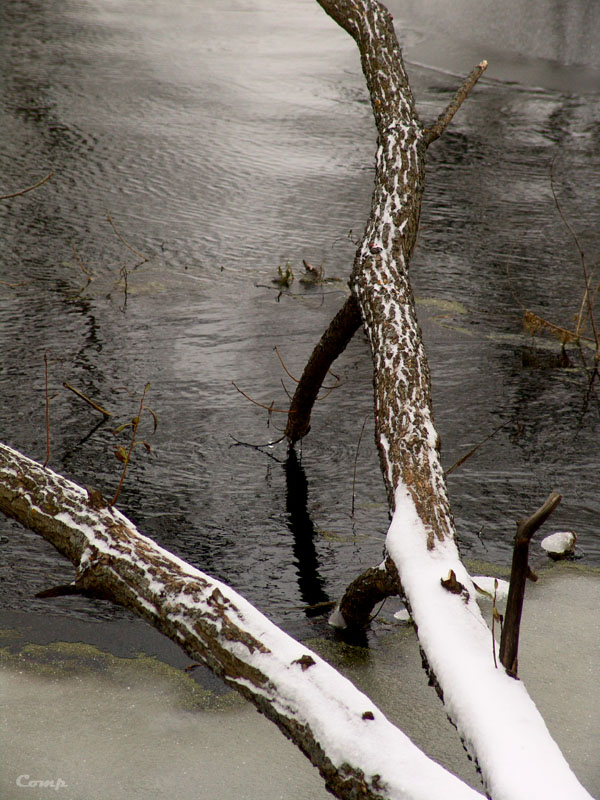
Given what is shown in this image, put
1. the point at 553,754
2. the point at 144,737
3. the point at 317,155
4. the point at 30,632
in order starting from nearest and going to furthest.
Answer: the point at 553,754 → the point at 144,737 → the point at 30,632 → the point at 317,155

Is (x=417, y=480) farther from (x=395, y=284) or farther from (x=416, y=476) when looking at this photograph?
(x=395, y=284)

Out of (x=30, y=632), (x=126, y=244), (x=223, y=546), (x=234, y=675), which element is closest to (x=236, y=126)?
(x=126, y=244)

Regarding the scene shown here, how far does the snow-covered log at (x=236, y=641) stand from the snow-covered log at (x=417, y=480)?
127 millimetres

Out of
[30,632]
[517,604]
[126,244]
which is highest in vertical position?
[517,604]

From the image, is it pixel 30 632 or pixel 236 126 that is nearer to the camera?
pixel 30 632

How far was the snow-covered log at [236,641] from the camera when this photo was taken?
1.53 metres

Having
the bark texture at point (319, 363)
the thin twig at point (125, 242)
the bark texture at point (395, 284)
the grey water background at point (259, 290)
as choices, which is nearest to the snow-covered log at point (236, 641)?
the bark texture at point (395, 284)

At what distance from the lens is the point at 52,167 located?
21.0 ft

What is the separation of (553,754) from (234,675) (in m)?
0.63

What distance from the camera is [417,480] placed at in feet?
7.08

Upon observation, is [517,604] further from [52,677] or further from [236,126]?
[236,126]

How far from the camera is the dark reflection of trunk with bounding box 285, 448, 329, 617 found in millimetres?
2832

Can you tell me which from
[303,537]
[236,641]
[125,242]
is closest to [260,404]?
[303,537]

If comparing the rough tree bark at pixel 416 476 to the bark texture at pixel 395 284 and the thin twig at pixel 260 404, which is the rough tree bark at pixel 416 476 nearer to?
the bark texture at pixel 395 284
